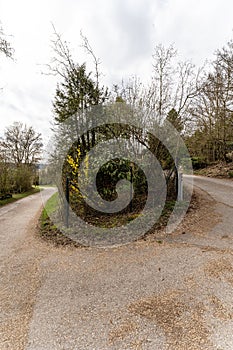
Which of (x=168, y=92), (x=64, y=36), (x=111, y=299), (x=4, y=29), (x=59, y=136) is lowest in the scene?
(x=111, y=299)

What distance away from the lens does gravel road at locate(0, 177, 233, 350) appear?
157cm

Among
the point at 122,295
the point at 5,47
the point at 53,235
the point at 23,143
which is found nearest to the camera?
the point at 122,295

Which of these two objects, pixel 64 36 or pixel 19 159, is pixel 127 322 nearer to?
pixel 64 36

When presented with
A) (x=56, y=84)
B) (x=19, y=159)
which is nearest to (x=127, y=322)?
(x=56, y=84)

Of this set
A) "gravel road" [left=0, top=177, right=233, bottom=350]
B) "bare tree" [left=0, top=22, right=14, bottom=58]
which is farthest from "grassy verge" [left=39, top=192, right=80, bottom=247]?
"bare tree" [left=0, top=22, right=14, bottom=58]

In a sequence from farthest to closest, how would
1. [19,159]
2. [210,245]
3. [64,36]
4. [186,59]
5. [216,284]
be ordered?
[19,159]
[186,59]
[64,36]
[210,245]
[216,284]

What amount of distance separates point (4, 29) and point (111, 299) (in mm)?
7187

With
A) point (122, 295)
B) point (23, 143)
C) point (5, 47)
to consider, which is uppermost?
point (5, 47)

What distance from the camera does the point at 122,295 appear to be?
212 centimetres

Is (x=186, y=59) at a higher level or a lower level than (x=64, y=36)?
lower

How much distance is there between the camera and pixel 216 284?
222 cm

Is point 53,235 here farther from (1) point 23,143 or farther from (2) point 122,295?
(1) point 23,143

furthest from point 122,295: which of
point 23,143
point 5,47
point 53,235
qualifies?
point 23,143

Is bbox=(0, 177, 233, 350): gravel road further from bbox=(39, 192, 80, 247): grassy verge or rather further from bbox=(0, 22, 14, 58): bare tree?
bbox=(0, 22, 14, 58): bare tree
